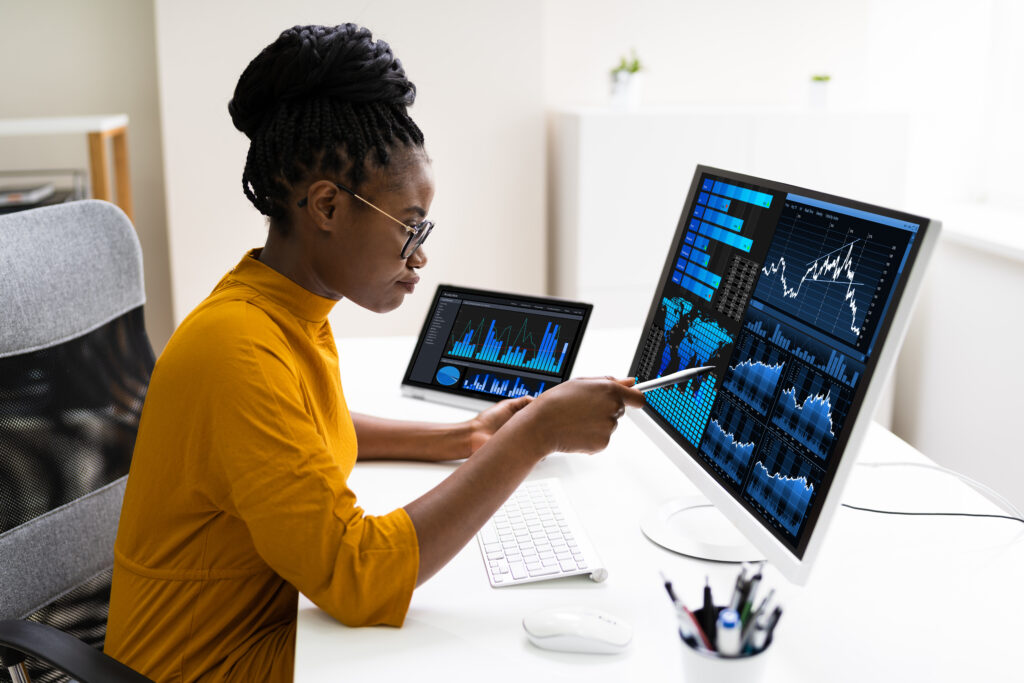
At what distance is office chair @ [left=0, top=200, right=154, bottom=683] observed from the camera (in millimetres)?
1167

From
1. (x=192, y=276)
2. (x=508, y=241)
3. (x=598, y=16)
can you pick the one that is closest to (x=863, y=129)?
(x=598, y=16)

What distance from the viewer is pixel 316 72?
1019mm

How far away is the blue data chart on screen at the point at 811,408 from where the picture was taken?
35.3 inches

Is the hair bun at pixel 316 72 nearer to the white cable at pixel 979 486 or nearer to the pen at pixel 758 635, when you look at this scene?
the pen at pixel 758 635

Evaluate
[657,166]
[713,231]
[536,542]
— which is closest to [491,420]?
[536,542]

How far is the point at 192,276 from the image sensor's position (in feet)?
10.3

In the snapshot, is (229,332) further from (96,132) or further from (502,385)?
(96,132)

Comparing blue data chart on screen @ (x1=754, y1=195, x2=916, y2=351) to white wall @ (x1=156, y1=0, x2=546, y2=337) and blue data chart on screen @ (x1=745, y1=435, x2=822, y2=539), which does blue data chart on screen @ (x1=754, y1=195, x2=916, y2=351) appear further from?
white wall @ (x1=156, y1=0, x2=546, y2=337)

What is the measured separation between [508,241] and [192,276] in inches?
43.7

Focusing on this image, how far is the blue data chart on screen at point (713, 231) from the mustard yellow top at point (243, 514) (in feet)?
1.59

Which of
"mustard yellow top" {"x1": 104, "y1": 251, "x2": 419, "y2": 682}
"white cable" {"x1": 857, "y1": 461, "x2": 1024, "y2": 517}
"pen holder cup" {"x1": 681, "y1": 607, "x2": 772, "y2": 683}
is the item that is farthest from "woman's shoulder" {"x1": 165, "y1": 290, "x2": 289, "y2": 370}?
"white cable" {"x1": 857, "y1": 461, "x2": 1024, "y2": 517}

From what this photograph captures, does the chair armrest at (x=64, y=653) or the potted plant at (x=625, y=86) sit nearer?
the chair armrest at (x=64, y=653)

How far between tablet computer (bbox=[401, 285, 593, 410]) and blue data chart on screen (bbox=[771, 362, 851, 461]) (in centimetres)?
55

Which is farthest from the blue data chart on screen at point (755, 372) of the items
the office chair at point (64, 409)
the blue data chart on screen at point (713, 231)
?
the office chair at point (64, 409)
